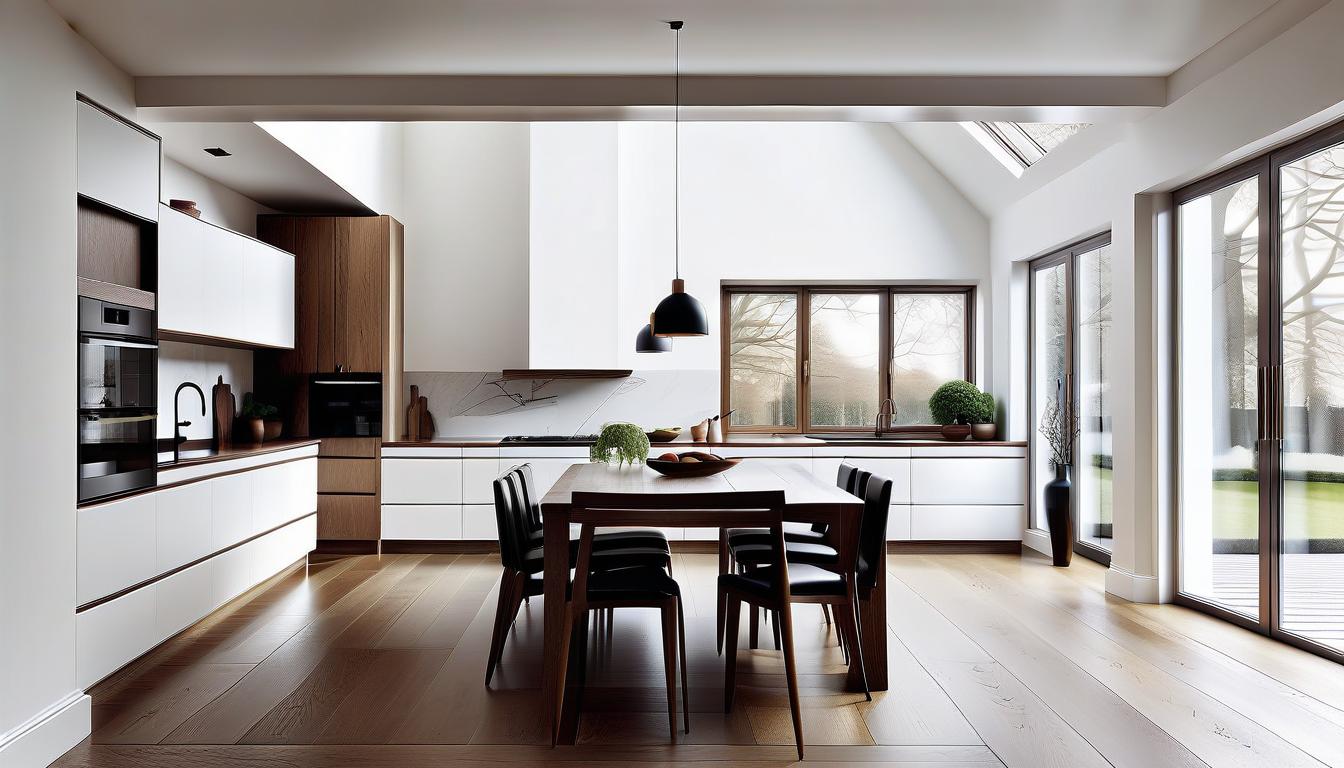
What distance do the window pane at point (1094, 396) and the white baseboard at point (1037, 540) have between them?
0.26 m

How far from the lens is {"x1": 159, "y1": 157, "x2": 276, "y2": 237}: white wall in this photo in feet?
15.5

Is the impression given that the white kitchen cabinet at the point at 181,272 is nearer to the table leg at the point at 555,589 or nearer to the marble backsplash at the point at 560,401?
the marble backsplash at the point at 560,401

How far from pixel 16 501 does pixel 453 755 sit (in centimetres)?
159

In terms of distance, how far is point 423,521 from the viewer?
236 inches

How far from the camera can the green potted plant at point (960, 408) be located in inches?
249

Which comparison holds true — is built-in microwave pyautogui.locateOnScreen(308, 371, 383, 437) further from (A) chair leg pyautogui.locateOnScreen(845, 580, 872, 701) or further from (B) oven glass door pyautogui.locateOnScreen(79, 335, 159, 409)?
(A) chair leg pyautogui.locateOnScreen(845, 580, 872, 701)

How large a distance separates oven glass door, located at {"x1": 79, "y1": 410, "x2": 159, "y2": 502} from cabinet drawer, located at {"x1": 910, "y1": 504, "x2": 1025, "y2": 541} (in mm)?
4725

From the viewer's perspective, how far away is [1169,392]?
14.6 feet

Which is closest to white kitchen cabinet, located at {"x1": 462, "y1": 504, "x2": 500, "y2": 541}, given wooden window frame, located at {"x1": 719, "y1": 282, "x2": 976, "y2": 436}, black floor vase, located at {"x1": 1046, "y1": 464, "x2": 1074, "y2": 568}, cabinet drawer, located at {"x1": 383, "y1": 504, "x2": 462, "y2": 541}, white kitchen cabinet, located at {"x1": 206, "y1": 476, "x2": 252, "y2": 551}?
cabinet drawer, located at {"x1": 383, "y1": 504, "x2": 462, "y2": 541}

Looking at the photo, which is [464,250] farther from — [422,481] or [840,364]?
[840,364]

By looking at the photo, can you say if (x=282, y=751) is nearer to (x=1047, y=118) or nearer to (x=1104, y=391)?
(x=1047, y=118)

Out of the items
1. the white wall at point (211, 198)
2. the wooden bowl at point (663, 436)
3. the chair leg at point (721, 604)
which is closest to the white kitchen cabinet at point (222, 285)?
the white wall at point (211, 198)

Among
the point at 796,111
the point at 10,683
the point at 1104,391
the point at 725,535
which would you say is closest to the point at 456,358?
the point at 725,535

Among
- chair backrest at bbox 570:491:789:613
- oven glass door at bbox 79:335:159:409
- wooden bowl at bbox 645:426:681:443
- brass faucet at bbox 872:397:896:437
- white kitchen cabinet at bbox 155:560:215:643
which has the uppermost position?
oven glass door at bbox 79:335:159:409
